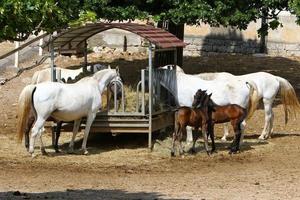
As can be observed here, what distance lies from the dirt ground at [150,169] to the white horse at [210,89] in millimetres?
886

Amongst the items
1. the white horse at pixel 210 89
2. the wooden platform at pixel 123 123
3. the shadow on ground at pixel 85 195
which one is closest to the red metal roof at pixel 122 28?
the white horse at pixel 210 89

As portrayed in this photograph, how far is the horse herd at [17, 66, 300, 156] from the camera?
13.5 meters

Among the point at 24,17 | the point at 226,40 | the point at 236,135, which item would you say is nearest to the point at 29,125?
the point at 236,135

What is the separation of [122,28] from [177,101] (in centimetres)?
193

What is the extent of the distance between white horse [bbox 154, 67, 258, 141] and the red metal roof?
0.71m

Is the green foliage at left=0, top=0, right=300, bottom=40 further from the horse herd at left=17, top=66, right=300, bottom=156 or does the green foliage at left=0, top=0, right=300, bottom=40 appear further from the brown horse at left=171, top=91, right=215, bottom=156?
the brown horse at left=171, top=91, right=215, bottom=156

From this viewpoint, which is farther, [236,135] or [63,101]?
[236,135]

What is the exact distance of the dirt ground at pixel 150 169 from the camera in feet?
34.6

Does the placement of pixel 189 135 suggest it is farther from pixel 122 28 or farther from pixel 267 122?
pixel 122 28

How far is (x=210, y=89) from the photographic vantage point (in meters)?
14.8

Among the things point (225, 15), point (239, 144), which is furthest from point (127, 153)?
point (225, 15)

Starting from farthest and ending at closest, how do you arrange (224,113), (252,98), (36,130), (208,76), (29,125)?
(208,76), (252,98), (29,125), (224,113), (36,130)

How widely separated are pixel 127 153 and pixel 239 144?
2119 mm

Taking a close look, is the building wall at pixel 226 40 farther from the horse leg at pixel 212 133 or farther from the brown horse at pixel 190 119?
the brown horse at pixel 190 119
